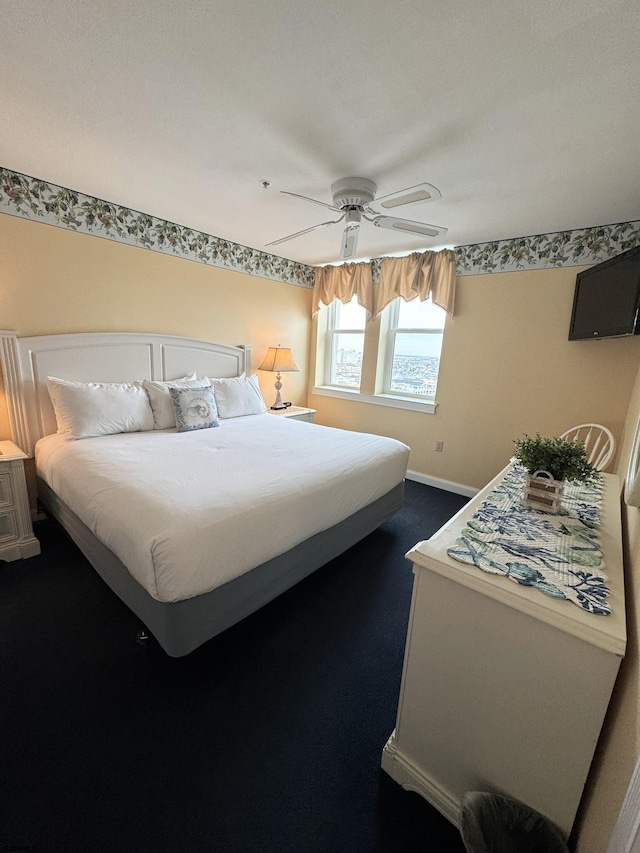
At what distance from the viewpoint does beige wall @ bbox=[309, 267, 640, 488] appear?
9.23 ft

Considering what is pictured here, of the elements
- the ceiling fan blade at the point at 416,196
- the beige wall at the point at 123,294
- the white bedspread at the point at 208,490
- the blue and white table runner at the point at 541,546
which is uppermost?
the ceiling fan blade at the point at 416,196

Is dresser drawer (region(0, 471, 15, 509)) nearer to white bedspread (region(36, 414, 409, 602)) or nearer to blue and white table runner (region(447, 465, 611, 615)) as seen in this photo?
white bedspread (region(36, 414, 409, 602))

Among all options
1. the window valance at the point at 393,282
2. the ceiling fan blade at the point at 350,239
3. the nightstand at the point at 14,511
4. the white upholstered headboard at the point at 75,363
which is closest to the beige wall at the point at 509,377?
the window valance at the point at 393,282

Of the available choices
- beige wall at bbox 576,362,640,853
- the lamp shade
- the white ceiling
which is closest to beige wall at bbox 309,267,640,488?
the white ceiling

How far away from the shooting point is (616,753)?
746 millimetres

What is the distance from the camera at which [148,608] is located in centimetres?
147

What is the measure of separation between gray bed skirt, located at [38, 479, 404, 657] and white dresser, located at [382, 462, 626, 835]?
30.9 inches

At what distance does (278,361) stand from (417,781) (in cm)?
345

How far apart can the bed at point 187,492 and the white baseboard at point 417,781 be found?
2.55 ft

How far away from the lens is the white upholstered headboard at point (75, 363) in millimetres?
2416

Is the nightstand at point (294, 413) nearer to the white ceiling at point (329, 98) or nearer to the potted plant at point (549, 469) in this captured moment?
the white ceiling at point (329, 98)

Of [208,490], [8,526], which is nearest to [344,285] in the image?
[208,490]

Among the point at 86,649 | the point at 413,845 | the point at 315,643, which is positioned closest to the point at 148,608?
the point at 86,649

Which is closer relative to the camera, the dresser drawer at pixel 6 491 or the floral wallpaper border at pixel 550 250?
the dresser drawer at pixel 6 491
